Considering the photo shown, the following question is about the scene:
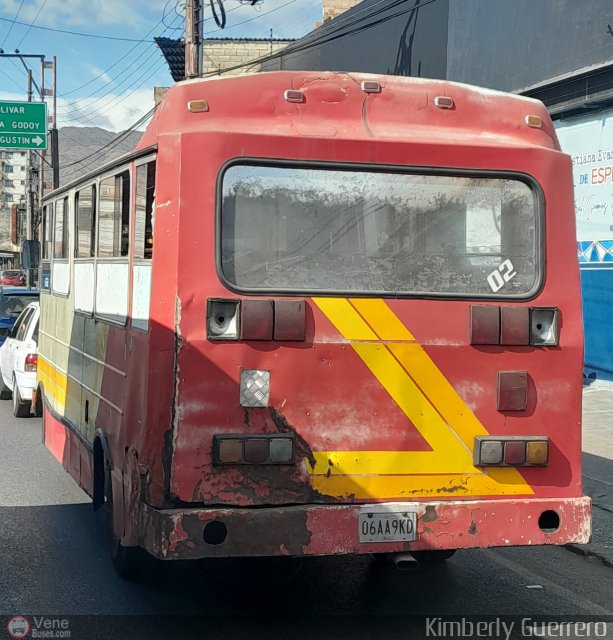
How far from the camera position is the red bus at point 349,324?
4.98 m

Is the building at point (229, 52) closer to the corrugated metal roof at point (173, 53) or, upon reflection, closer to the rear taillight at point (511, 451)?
the corrugated metal roof at point (173, 53)

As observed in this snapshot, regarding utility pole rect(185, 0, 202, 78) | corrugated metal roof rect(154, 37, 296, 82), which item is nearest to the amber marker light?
utility pole rect(185, 0, 202, 78)

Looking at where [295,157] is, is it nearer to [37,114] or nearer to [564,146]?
[564,146]

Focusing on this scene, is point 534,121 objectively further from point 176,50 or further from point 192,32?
point 176,50

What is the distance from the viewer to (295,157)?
5.15 m

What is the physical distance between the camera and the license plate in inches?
199

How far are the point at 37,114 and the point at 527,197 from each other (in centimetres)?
2360

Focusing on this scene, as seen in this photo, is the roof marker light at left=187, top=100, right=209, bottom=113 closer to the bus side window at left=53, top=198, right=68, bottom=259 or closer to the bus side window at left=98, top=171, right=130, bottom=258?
the bus side window at left=98, top=171, right=130, bottom=258

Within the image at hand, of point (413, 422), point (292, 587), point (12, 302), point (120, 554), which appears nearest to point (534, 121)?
point (413, 422)

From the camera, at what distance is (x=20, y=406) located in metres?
13.5

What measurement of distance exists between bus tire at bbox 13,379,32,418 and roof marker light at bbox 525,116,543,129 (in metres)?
9.60

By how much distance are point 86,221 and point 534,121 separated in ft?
11.2

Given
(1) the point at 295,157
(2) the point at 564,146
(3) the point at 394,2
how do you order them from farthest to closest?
(3) the point at 394,2
(2) the point at 564,146
(1) the point at 295,157

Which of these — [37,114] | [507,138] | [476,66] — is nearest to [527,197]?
[507,138]
